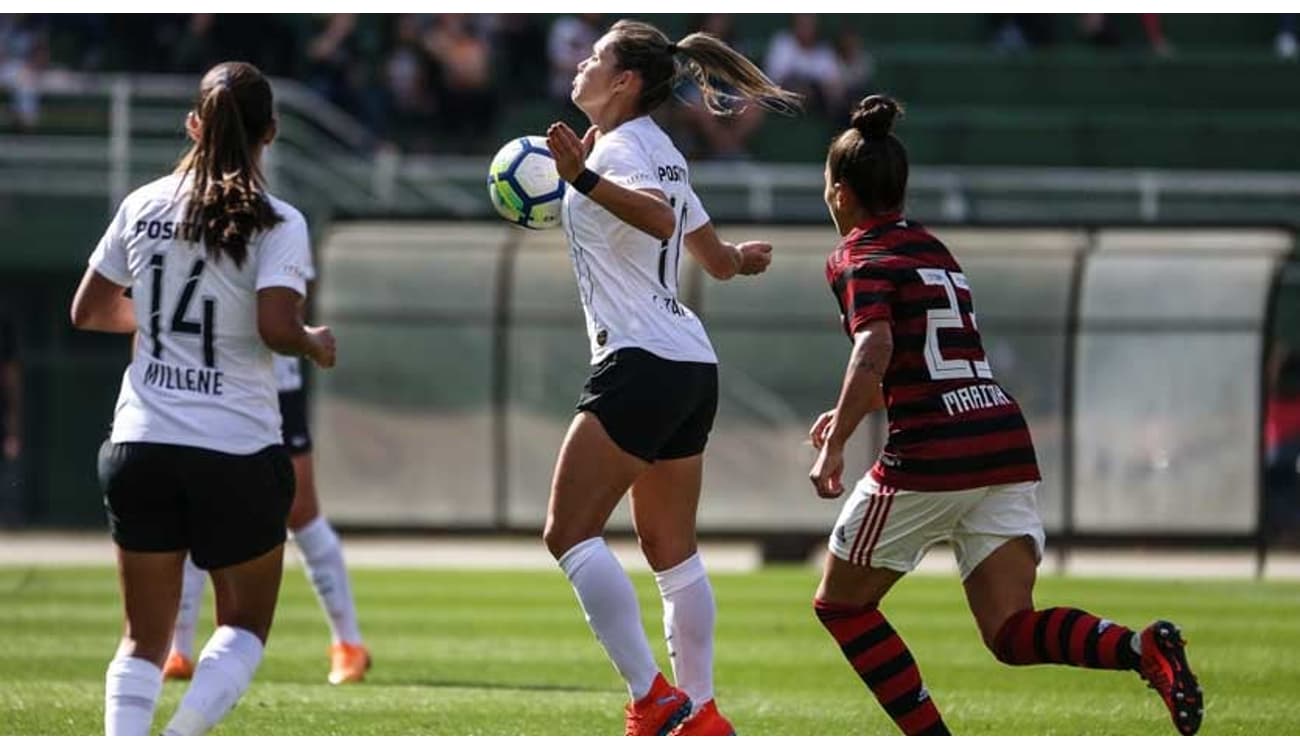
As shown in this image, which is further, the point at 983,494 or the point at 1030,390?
the point at 1030,390

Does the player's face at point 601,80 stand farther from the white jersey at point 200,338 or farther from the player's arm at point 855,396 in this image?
the white jersey at point 200,338

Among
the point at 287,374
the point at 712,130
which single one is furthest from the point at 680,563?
the point at 712,130

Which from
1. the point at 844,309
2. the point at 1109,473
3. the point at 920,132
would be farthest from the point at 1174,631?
the point at 920,132

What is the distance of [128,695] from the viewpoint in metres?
6.19

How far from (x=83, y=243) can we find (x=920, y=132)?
8076mm

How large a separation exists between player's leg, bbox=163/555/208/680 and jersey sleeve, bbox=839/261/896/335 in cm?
424

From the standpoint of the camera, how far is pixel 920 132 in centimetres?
2331

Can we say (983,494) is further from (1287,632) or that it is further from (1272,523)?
(1272,523)

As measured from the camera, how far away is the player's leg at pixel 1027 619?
6582mm

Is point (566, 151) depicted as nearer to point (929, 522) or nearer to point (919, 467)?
point (919, 467)

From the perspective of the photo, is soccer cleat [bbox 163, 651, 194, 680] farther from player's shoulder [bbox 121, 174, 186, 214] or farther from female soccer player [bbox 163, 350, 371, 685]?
player's shoulder [bbox 121, 174, 186, 214]

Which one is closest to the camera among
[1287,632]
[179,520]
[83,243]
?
[179,520]

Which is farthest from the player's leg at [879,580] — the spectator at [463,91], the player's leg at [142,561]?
the spectator at [463,91]

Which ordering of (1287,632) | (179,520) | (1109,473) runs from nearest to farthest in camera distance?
(179,520), (1287,632), (1109,473)
